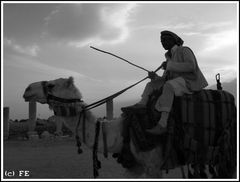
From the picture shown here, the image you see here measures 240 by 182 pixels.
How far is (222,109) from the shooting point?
23.3 feet

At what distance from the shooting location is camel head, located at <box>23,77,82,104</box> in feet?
23.5

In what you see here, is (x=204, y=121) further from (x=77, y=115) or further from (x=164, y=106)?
(x=77, y=115)

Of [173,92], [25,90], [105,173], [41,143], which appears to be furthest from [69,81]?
[41,143]

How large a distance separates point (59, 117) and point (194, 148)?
2.61 meters

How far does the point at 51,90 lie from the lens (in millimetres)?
7203

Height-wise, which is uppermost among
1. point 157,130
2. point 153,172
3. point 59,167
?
point 157,130

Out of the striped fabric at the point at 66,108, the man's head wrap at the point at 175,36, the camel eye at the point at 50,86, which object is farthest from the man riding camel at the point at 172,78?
the camel eye at the point at 50,86

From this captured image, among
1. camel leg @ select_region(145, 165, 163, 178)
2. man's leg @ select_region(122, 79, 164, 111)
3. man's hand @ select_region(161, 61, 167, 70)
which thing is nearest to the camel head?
man's leg @ select_region(122, 79, 164, 111)

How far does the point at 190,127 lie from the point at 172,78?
102 centimetres

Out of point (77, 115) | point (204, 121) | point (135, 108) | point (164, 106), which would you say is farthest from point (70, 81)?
point (204, 121)

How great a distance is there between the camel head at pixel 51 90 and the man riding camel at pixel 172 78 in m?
1.15

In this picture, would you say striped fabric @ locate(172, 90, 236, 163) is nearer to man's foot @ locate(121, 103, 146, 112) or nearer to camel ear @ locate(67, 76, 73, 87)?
man's foot @ locate(121, 103, 146, 112)

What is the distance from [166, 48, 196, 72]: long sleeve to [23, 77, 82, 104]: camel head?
1856 mm

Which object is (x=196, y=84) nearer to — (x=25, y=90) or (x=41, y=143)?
(x=25, y=90)
